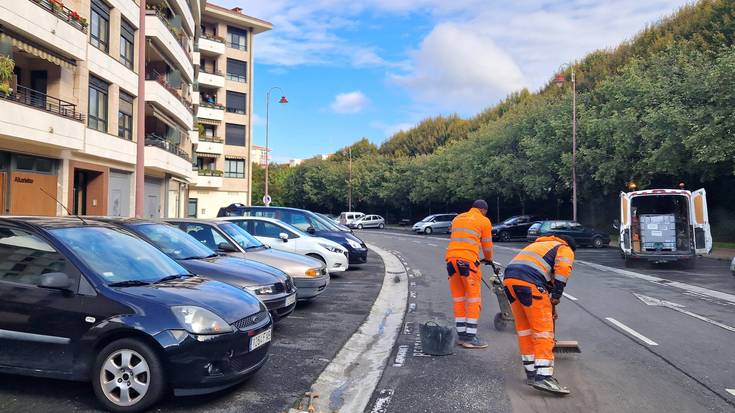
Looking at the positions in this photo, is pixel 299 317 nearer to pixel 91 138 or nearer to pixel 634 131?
pixel 91 138

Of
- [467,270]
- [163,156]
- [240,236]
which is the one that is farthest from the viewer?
[163,156]

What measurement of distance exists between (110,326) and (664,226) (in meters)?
17.6

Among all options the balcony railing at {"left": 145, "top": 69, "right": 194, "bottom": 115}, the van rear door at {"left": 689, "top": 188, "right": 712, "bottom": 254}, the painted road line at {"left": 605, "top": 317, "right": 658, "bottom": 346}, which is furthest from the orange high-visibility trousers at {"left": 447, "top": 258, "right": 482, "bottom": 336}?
the balcony railing at {"left": 145, "top": 69, "right": 194, "bottom": 115}

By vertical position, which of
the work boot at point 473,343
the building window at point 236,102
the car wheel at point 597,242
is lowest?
the work boot at point 473,343

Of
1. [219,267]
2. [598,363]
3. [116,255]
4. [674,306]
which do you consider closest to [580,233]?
[674,306]

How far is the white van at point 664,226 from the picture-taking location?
17.0 m

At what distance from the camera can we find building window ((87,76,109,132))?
68.5 feet

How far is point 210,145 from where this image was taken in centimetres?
4972

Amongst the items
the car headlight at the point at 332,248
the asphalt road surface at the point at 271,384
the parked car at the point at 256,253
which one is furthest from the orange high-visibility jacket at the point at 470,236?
the car headlight at the point at 332,248

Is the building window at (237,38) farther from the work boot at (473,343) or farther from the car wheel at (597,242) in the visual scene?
the work boot at (473,343)

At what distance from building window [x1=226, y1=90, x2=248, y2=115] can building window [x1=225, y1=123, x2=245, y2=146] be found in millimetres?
1375

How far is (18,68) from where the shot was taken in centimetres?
1892

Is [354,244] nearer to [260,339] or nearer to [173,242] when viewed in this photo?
[173,242]

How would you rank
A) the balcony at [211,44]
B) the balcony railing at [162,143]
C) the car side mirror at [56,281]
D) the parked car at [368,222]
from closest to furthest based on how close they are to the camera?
the car side mirror at [56,281] → the balcony railing at [162,143] → the balcony at [211,44] → the parked car at [368,222]
